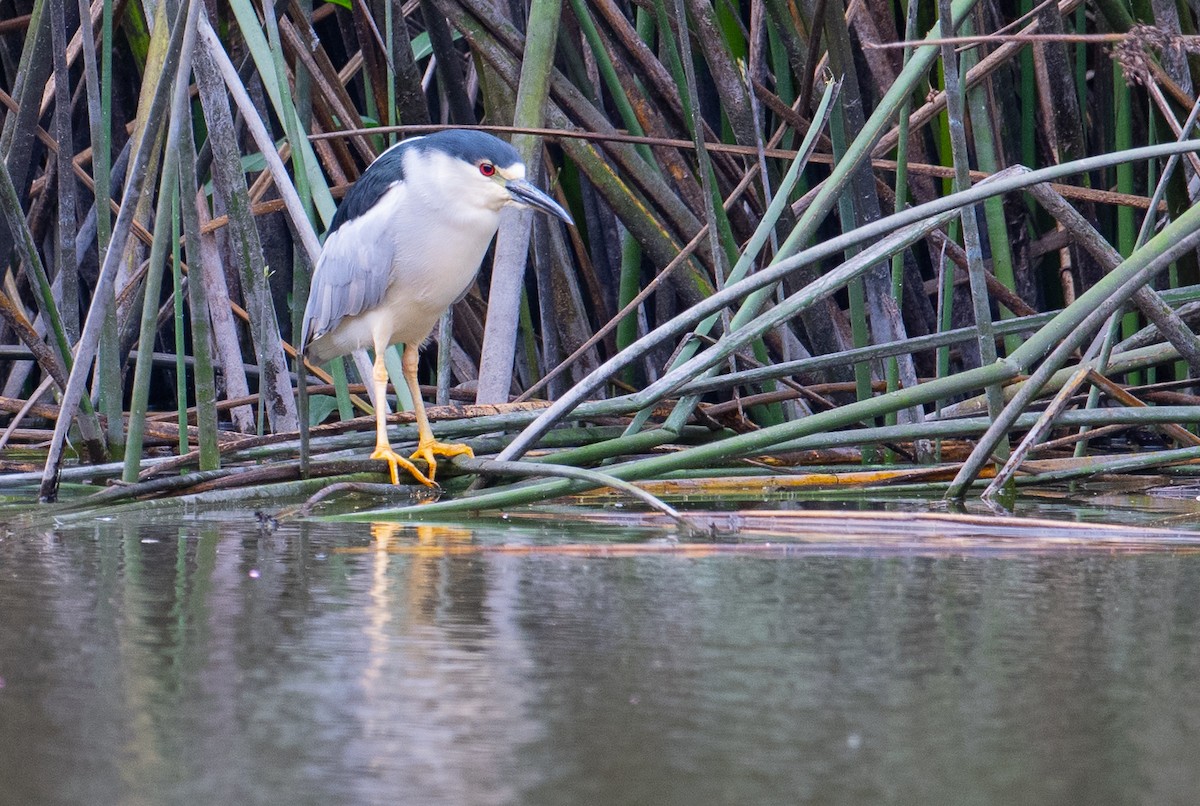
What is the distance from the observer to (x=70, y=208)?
3.85 m

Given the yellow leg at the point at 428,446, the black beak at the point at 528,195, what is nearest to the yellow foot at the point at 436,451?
the yellow leg at the point at 428,446

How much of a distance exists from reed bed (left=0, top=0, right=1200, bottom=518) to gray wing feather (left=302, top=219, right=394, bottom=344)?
0.20 meters

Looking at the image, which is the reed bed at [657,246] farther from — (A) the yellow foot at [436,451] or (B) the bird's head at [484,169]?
(B) the bird's head at [484,169]

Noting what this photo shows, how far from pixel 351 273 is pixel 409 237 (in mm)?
189

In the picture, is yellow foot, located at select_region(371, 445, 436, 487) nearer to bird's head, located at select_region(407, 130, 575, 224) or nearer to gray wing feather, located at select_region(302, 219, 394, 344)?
gray wing feather, located at select_region(302, 219, 394, 344)

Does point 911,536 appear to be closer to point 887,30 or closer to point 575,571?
point 575,571

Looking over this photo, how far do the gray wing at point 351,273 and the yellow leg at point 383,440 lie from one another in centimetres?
14

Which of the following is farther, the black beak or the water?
the black beak

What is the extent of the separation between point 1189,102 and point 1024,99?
56cm

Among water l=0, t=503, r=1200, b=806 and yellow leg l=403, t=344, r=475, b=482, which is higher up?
yellow leg l=403, t=344, r=475, b=482

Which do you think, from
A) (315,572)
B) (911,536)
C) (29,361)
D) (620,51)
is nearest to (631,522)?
(911,536)

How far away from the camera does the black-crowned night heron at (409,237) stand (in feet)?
11.9

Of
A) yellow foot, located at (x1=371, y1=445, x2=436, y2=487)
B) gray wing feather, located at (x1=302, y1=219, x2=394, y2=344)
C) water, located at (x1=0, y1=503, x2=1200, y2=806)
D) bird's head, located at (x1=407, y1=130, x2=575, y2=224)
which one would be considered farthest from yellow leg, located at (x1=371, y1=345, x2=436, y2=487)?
water, located at (x1=0, y1=503, x2=1200, y2=806)

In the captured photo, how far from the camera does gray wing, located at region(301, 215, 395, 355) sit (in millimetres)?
3793
